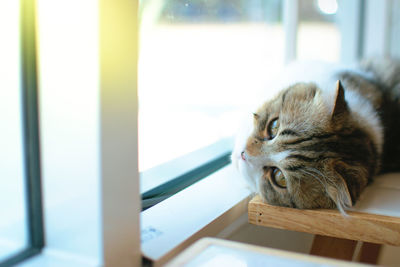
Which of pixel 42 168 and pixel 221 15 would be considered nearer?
pixel 42 168

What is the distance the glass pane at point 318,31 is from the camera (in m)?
1.88

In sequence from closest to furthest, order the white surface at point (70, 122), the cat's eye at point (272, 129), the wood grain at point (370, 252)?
1. the white surface at point (70, 122)
2. the cat's eye at point (272, 129)
3. the wood grain at point (370, 252)

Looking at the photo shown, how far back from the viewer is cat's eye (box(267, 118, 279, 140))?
3.26ft

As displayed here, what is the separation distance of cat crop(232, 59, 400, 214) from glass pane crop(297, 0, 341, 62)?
77 centimetres

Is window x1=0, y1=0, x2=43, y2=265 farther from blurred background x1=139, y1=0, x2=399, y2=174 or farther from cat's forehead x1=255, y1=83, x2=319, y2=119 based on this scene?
cat's forehead x1=255, y1=83, x2=319, y2=119

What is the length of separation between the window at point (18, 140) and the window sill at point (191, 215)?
201mm

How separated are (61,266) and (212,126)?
0.99 metres

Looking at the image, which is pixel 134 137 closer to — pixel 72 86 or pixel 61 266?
pixel 72 86

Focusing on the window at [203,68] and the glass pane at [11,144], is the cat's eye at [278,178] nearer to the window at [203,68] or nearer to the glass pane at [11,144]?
the window at [203,68]

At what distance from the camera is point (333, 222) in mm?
814

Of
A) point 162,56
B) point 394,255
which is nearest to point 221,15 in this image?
point 162,56

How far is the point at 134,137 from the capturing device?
0.66 meters

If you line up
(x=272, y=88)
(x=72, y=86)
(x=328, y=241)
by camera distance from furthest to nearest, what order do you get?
(x=272, y=88)
(x=328, y=241)
(x=72, y=86)

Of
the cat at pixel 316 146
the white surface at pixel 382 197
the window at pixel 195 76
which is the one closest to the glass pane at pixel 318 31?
the window at pixel 195 76
